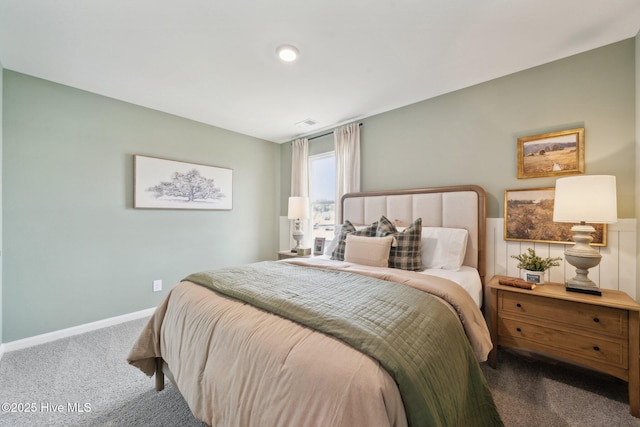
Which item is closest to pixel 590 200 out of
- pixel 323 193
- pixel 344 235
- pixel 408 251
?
pixel 408 251

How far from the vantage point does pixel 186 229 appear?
10.9 feet

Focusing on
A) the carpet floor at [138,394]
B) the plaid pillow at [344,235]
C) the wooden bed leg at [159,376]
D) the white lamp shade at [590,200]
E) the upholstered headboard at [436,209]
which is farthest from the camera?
the plaid pillow at [344,235]

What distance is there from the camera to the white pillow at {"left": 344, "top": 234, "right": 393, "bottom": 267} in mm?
2191

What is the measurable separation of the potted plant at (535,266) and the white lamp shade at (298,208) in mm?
2450

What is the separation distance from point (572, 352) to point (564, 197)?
1.05 metres

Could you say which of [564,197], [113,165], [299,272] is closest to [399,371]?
[299,272]

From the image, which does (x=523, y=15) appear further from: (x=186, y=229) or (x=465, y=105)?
(x=186, y=229)

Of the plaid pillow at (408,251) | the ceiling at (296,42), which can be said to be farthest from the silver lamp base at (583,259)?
the ceiling at (296,42)

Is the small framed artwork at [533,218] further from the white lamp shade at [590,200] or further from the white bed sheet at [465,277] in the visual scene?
the white bed sheet at [465,277]

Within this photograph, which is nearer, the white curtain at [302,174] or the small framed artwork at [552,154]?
the small framed artwork at [552,154]

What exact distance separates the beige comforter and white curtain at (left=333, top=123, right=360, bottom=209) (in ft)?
6.30

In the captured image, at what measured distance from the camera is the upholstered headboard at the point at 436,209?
7.68ft

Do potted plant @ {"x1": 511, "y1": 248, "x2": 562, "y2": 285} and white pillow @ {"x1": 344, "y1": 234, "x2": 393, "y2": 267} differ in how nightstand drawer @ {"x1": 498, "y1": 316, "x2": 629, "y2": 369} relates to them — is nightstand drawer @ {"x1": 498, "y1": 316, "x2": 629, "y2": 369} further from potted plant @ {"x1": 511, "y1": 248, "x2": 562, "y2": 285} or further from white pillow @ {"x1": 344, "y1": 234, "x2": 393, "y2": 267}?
white pillow @ {"x1": 344, "y1": 234, "x2": 393, "y2": 267}

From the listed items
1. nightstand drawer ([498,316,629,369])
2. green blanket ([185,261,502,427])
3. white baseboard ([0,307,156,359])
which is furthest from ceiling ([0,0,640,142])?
white baseboard ([0,307,156,359])
